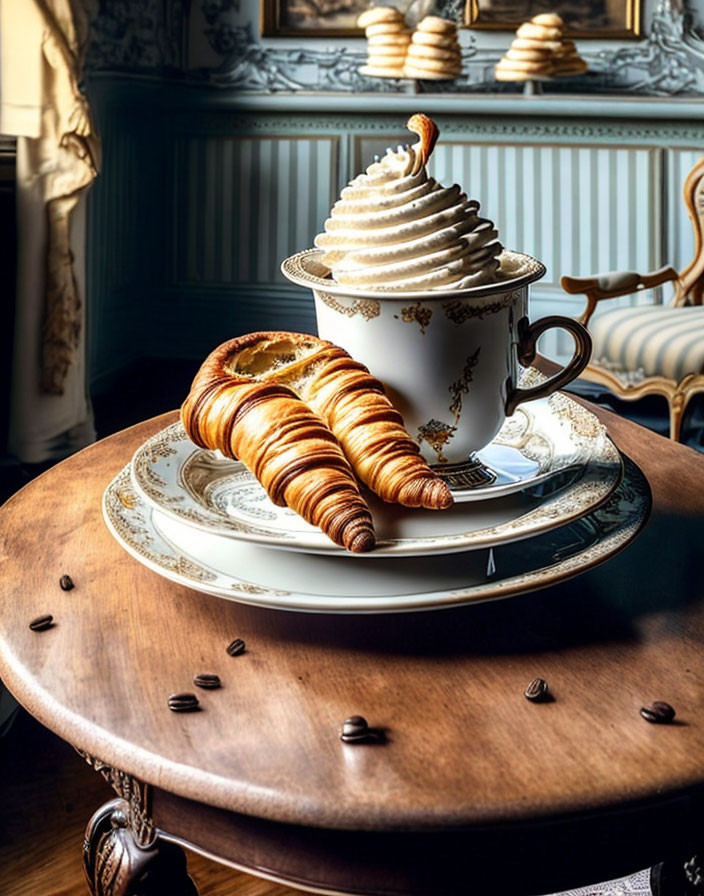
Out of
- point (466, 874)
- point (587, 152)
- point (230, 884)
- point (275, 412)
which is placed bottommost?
point (230, 884)

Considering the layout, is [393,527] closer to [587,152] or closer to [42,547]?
[42,547]

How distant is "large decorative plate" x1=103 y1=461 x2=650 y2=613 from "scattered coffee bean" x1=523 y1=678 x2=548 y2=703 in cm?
5

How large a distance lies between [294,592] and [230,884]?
0.63 m

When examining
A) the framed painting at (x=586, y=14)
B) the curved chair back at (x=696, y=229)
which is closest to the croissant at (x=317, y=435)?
the curved chair back at (x=696, y=229)

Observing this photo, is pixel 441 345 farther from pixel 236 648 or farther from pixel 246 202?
pixel 246 202

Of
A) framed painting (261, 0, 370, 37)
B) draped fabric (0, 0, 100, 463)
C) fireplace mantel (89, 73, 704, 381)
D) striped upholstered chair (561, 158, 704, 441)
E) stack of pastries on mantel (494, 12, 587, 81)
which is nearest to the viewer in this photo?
draped fabric (0, 0, 100, 463)

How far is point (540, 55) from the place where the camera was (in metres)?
2.57

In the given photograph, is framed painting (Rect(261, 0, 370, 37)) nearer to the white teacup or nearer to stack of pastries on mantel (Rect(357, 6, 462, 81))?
stack of pastries on mantel (Rect(357, 6, 462, 81))

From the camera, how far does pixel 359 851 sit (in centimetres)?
43

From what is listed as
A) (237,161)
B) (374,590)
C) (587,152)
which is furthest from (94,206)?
(374,590)

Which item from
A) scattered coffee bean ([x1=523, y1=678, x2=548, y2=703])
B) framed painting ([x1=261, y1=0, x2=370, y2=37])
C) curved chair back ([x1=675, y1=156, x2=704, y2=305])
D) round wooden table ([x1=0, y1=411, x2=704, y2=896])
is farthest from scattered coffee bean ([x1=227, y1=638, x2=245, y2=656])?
framed painting ([x1=261, y1=0, x2=370, y2=37])

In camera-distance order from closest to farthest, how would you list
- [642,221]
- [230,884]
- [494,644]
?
1. [494,644]
2. [230,884]
3. [642,221]

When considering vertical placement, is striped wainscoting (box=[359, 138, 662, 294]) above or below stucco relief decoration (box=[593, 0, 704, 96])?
below

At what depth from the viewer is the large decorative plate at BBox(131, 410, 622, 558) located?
510 millimetres
